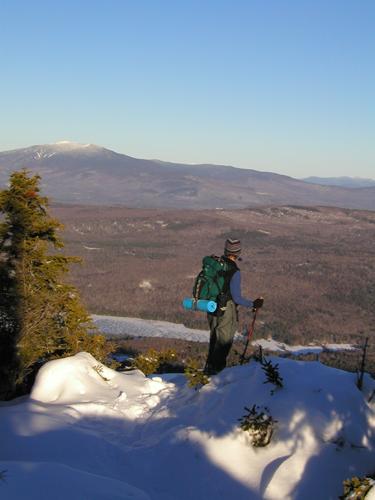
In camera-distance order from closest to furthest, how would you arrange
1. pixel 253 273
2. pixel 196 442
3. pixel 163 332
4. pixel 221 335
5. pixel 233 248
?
pixel 196 442 < pixel 233 248 < pixel 221 335 < pixel 163 332 < pixel 253 273

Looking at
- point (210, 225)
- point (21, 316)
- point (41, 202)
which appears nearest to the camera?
point (21, 316)

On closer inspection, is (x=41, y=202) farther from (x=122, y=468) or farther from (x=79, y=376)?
(x=122, y=468)

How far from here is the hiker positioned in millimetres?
9328

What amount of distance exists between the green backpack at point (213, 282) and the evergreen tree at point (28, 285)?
307cm

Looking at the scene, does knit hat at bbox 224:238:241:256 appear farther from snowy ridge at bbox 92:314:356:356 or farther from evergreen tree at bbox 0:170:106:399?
snowy ridge at bbox 92:314:356:356

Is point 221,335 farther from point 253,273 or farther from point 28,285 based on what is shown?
point 253,273

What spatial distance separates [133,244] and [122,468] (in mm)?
167975

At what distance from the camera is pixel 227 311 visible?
9.50 metres

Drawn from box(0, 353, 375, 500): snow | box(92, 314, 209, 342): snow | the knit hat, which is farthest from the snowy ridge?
box(0, 353, 375, 500): snow

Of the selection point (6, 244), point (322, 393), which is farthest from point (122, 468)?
point (6, 244)

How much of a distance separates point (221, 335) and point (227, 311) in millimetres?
466

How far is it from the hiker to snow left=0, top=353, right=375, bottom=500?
3.24 feet

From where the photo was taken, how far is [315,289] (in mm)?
126688

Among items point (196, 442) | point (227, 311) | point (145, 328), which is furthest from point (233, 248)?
point (145, 328)
